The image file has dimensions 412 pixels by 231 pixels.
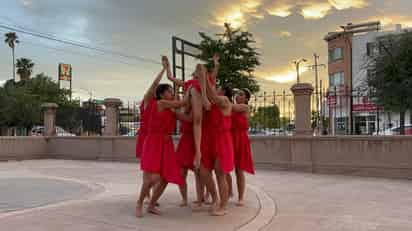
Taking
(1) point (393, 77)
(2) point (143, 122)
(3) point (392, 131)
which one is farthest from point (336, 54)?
(2) point (143, 122)

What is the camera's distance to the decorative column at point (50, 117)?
1581cm

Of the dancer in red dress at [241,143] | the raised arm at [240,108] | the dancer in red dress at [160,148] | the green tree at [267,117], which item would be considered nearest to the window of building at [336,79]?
the green tree at [267,117]

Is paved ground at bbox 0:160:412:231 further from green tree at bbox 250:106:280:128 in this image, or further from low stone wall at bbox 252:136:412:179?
green tree at bbox 250:106:280:128

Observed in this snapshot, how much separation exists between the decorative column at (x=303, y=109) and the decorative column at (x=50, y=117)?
32.2 ft

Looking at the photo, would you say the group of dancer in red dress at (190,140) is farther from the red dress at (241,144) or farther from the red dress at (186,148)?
the red dress at (241,144)

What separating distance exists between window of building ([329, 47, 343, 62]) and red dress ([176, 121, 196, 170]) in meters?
44.0

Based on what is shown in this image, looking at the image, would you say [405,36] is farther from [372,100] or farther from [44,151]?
[44,151]

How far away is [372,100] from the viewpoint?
486 inches

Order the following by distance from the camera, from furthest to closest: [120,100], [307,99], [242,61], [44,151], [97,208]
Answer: [242,61] < [44,151] < [120,100] < [307,99] < [97,208]

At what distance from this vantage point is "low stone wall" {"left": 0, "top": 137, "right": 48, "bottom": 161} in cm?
1509

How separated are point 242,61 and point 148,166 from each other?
1651 centimetres

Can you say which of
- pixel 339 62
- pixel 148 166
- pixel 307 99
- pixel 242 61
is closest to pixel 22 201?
pixel 148 166

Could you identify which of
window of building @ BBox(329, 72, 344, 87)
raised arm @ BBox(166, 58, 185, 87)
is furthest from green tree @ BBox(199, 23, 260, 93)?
window of building @ BBox(329, 72, 344, 87)

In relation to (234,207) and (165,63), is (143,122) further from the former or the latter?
(234,207)
